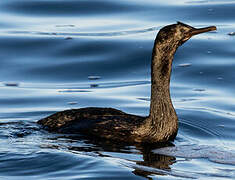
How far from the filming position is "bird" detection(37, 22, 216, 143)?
911 cm

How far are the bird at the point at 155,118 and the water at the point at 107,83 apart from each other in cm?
18

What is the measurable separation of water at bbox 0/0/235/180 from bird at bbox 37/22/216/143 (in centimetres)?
18

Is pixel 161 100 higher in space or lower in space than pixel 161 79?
lower

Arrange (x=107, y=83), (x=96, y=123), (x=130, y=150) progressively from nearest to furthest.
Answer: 1. (x=130, y=150)
2. (x=96, y=123)
3. (x=107, y=83)

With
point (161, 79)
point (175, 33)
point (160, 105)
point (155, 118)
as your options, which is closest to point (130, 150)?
point (155, 118)

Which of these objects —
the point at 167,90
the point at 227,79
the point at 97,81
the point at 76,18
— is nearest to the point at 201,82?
the point at 227,79

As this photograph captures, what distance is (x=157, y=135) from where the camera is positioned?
9133 millimetres

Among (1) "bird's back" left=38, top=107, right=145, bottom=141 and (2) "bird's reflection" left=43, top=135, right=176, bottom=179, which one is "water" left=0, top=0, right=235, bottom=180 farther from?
(1) "bird's back" left=38, top=107, right=145, bottom=141

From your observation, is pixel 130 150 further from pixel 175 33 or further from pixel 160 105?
pixel 175 33

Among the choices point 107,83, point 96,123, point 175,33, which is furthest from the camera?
point 107,83

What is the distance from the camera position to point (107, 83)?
13.1 m

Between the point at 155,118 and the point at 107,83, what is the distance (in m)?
3.96

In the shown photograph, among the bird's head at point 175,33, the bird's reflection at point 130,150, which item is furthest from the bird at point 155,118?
the bird's reflection at point 130,150

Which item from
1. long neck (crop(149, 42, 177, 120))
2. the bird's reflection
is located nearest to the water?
the bird's reflection
